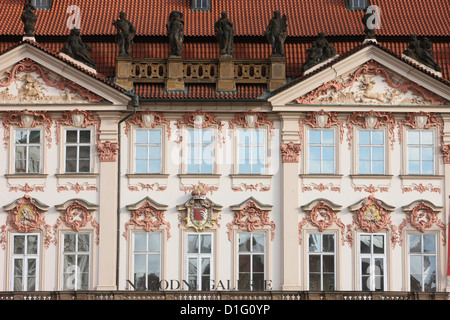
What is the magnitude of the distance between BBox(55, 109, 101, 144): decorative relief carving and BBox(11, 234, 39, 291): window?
3406 mm

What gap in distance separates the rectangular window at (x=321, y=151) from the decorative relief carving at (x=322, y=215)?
4.00ft

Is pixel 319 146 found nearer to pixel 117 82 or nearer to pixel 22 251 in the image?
pixel 117 82

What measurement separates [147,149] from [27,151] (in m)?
3.97

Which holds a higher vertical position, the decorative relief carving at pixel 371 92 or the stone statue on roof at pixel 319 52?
the stone statue on roof at pixel 319 52

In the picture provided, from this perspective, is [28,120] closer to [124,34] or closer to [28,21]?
[28,21]

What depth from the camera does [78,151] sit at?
47812 millimetres

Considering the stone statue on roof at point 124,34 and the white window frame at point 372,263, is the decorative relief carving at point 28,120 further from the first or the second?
the white window frame at point 372,263

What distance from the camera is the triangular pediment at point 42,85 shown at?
47.5m

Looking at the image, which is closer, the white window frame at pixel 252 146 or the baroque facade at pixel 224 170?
the baroque facade at pixel 224 170

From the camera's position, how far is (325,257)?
47.4 metres

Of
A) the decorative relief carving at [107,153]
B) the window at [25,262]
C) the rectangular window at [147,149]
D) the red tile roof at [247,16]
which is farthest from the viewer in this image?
the red tile roof at [247,16]
